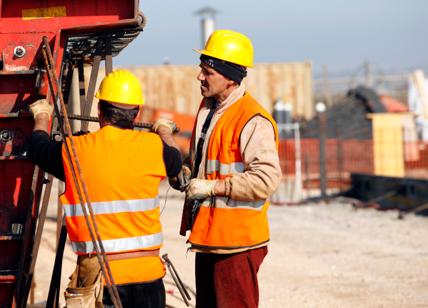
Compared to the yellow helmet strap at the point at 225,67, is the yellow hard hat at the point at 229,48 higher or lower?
higher

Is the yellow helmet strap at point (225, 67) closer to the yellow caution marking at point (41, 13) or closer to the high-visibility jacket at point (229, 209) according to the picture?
the high-visibility jacket at point (229, 209)

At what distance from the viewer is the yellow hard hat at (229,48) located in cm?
597

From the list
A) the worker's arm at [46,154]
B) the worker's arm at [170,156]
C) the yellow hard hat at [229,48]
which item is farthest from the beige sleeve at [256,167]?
the worker's arm at [46,154]

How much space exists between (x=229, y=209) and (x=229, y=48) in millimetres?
1019

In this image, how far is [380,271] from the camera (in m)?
11.5

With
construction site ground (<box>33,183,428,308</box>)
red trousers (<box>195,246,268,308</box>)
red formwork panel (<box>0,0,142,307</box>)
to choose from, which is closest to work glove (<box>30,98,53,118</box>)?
red formwork panel (<box>0,0,142,307</box>)

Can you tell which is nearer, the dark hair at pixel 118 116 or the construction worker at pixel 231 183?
the dark hair at pixel 118 116

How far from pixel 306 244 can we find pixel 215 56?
8723 millimetres

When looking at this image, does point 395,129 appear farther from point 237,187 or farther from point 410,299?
point 237,187

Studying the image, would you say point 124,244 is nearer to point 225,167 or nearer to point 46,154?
point 46,154

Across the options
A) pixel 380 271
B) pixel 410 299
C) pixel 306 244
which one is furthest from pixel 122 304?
pixel 306 244

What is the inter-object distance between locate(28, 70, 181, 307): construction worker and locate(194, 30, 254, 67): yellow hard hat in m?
0.64

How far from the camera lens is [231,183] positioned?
5.68 metres

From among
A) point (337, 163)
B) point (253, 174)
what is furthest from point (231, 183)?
point (337, 163)
